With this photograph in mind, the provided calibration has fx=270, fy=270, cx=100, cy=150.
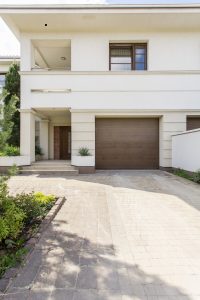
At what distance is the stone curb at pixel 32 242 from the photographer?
2.90 meters

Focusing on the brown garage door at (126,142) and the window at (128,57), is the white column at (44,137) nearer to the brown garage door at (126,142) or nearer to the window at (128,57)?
the brown garage door at (126,142)

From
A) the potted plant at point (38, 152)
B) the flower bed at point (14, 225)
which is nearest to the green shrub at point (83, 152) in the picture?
the potted plant at point (38, 152)

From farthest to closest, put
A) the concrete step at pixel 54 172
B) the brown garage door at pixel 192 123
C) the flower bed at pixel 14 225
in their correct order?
1. the brown garage door at pixel 192 123
2. the concrete step at pixel 54 172
3. the flower bed at pixel 14 225

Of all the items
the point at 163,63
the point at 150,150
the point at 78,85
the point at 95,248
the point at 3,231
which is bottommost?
the point at 95,248

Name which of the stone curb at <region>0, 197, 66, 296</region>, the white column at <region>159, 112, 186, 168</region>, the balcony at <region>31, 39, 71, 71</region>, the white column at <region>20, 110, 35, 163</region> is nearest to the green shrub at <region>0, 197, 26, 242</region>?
the stone curb at <region>0, 197, 66, 296</region>

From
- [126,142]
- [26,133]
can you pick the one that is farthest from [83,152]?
[26,133]

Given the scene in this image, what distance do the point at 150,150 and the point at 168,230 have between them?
29.4 ft

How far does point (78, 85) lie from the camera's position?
1264 centimetres

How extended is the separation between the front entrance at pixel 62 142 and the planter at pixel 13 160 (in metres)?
3.90

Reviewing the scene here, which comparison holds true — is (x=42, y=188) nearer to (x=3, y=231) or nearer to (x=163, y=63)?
(x=3, y=231)

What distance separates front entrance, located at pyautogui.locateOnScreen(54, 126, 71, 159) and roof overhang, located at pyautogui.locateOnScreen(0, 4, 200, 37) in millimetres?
5762

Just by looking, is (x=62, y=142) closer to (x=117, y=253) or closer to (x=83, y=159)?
(x=83, y=159)

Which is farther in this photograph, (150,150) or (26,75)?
(150,150)

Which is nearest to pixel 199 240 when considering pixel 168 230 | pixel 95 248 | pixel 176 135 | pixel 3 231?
pixel 168 230
